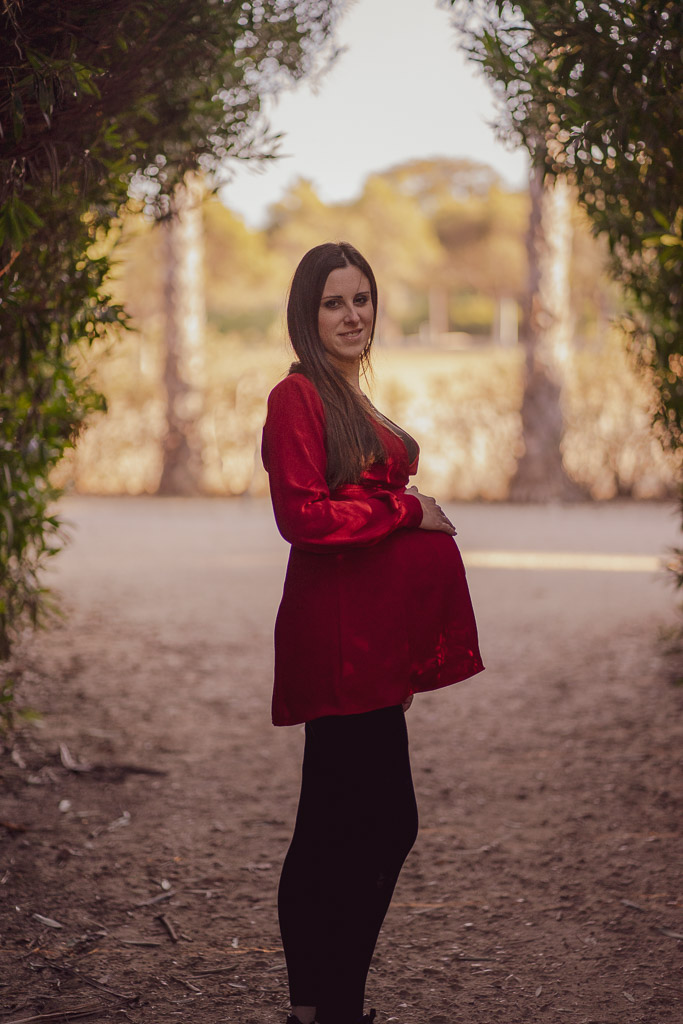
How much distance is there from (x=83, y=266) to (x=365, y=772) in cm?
255

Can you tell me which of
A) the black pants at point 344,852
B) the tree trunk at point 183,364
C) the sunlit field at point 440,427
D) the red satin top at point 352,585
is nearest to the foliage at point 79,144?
the red satin top at point 352,585

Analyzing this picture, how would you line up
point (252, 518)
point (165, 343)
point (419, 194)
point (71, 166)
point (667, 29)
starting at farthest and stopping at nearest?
point (419, 194) < point (165, 343) < point (252, 518) < point (71, 166) < point (667, 29)

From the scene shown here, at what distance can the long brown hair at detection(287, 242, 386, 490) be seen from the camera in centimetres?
253

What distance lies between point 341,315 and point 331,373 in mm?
154

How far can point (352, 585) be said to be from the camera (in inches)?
99.2

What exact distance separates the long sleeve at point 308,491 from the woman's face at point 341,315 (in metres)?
0.15

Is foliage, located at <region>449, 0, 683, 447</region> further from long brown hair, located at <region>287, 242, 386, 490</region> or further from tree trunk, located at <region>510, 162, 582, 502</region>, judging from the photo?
tree trunk, located at <region>510, 162, 582, 502</region>

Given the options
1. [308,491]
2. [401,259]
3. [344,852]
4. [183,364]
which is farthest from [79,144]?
[401,259]

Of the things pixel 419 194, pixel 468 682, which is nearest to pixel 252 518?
pixel 468 682

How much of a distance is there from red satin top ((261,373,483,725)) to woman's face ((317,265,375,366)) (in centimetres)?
14

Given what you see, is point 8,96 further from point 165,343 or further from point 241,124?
point 165,343

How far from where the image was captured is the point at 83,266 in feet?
13.7

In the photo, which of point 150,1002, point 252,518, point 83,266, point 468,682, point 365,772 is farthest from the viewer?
point 252,518

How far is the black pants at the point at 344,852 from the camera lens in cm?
257
